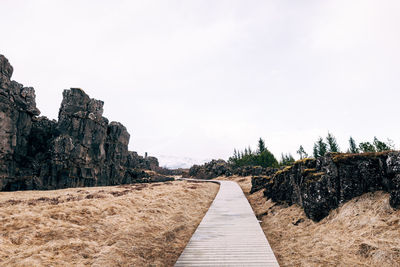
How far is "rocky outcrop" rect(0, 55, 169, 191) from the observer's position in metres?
34.3

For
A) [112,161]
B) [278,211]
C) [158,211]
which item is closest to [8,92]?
[112,161]

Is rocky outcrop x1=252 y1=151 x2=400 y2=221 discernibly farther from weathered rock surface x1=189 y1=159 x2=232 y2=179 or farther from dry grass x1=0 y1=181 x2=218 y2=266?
weathered rock surface x1=189 y1=159 x2=232 y2=179

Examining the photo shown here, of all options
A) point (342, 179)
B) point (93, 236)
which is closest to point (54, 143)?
point (93, 236)

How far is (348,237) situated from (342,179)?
367 centimetres

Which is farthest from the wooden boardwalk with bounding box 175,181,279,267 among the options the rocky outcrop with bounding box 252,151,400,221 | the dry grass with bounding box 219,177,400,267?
the rocky outcrop with bounding box 252,151,400,221

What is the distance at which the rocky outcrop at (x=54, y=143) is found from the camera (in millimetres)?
34344

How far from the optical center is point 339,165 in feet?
37.2

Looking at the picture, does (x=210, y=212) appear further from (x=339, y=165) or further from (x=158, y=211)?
(x=339, y=165)

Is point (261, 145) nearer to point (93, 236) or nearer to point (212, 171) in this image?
point (212, 171)

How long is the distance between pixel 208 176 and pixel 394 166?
7388cm

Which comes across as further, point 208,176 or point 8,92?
point 208,176

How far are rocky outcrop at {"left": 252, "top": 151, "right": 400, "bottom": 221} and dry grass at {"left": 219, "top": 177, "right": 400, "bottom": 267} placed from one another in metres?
0.47

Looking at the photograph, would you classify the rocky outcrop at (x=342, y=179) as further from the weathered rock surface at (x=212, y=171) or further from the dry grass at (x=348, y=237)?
the weathered rock surface at (x=212, y=171)

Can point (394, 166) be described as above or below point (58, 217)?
above
